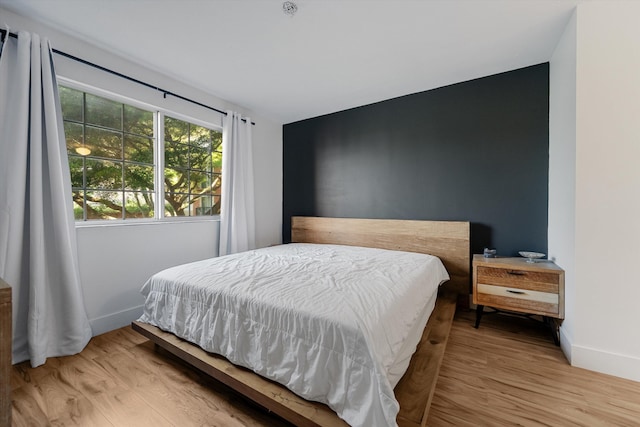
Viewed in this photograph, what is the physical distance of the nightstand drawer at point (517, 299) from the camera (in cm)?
192

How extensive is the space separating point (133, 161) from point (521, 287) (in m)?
3.58

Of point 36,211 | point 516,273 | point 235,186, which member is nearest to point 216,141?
point 235,186

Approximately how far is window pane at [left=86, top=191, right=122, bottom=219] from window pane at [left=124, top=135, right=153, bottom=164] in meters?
0.37

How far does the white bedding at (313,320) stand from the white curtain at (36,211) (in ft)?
2.00

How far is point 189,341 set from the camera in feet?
5.54

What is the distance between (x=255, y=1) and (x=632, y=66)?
93.3 inches

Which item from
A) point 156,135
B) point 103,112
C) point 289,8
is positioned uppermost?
point 289,8

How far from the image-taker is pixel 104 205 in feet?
7.64

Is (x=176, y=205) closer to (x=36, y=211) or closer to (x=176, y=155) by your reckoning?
(x=176, y=155)

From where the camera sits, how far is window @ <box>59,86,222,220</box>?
218 centimetres

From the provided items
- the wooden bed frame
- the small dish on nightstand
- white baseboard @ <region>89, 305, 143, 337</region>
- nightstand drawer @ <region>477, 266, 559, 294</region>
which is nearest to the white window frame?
white baseboard @ <region>89, 305, 143, 337</region>

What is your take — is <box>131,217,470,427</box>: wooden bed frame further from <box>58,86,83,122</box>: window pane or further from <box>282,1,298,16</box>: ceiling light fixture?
<box>282,1,298,16</box>: ceiling light fixture

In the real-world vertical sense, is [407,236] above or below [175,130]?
below

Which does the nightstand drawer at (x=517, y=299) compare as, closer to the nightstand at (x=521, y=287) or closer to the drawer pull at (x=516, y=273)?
the nightstand at (x=521, y=287)
